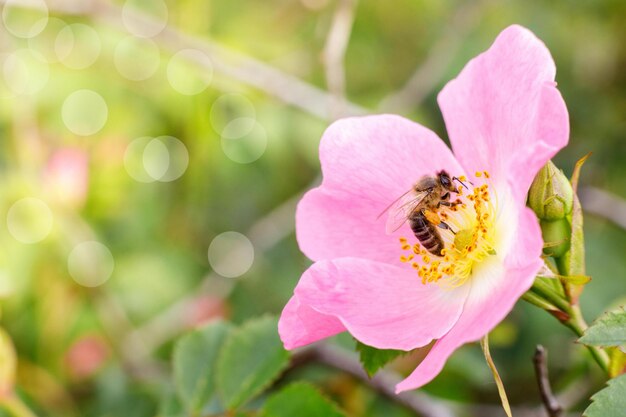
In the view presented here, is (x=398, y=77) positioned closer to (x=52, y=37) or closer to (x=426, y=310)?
(x=52, y=37)

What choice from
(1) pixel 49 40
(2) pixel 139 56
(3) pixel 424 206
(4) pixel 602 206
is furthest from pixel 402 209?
(1) pixel 49 40

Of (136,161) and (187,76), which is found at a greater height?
(187,76)

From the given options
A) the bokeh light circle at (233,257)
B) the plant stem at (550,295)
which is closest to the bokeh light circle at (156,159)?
the bokeh light circle at (233,257)

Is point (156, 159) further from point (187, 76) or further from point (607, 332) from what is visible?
point (607, 332)

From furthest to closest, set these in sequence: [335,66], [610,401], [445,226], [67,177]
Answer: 1. [67,177]
2. [335,66]
3. [445,226]
4. [610,401]

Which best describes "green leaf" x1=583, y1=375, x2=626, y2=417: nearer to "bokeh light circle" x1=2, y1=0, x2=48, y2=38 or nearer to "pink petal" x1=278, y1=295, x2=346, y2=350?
"pink petal" x1=278, y1=295, x2=346, y2=350

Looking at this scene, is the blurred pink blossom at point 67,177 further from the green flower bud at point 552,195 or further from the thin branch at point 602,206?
the green flower bud at point 552,195
